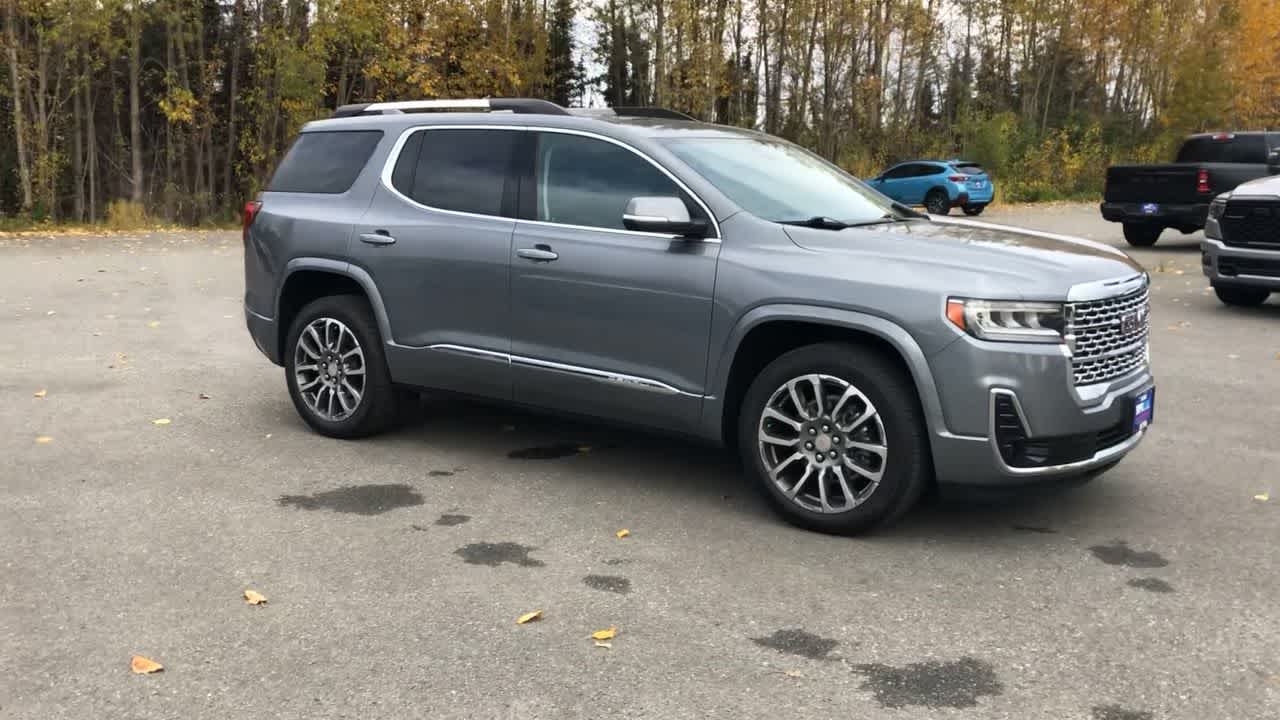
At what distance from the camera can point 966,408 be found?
4812 mm

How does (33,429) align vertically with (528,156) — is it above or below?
below

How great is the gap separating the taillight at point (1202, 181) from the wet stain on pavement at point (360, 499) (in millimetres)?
16389

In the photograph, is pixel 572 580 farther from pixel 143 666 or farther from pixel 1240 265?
pixel 1240 265

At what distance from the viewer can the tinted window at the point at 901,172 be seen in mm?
33125

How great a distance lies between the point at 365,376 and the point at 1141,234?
1703 centimetres

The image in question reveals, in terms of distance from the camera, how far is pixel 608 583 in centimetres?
460

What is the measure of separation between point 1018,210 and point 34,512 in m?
33.2

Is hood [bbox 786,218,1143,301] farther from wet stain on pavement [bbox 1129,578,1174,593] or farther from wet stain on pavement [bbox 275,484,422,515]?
wet stain on pavement [bbox 275,484,422,515]

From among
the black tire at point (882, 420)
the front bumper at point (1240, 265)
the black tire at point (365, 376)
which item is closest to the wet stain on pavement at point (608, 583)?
the black tire at point (882, 420)

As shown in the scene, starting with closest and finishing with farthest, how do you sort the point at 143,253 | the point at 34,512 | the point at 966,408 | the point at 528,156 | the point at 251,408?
1. the point at 966,408
2. the point at 34,512
3. the point at 528,156
4. the point at 251,408
5. the point at 143,253

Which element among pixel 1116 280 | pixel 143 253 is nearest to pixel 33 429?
pixel 1116 280

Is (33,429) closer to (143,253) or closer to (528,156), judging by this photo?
(528,156)

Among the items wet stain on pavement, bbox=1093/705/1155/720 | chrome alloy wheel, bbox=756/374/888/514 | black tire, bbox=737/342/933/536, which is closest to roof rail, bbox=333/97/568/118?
black tire, bbox=737/342/933/536

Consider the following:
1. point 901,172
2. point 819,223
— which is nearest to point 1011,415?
point 819,223
